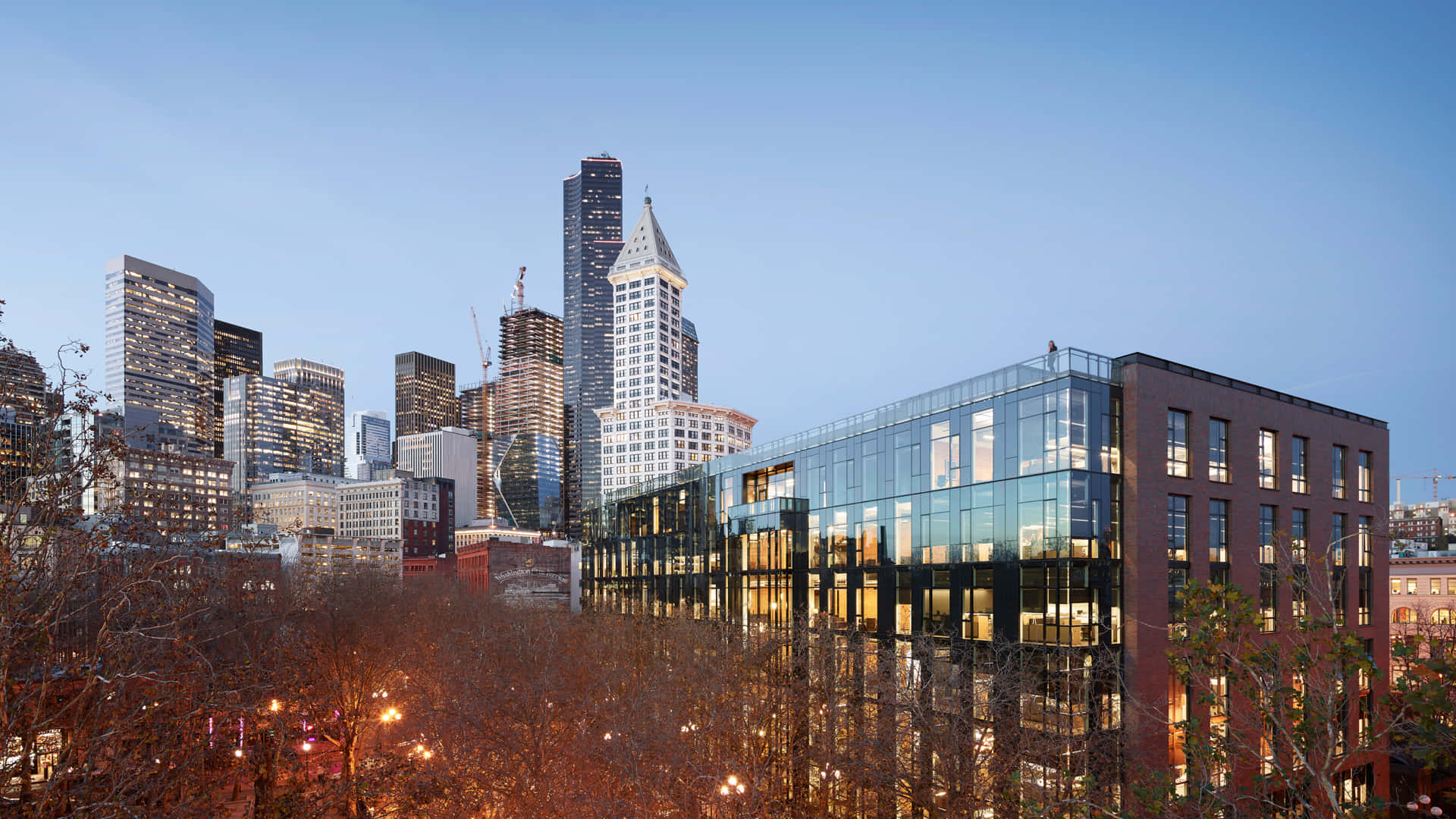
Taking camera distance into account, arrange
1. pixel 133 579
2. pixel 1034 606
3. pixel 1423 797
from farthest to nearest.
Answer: pixel 1034 606 → pixel 133 579 → pixel 1423 797

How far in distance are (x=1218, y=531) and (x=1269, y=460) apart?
705 centimetres

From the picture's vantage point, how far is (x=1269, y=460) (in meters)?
45.3

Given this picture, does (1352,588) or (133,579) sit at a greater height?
(133,579)

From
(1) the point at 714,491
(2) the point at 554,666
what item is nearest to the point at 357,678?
(2) the point at 554,666

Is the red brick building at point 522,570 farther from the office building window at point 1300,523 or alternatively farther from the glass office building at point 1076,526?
the office building window at point 1300,523

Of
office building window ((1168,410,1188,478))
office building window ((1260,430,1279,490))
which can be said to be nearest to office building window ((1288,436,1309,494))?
office building window ((1260,430,1279,490))

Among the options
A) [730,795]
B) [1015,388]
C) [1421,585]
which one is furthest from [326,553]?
[1421,585]

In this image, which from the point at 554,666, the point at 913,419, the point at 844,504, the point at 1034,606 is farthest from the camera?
the point at 844,504

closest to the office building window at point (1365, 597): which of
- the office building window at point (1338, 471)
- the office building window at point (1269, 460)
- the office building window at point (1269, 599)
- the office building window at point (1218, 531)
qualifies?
the office building window at point (1338, 471)

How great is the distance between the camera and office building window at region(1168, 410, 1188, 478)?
40.5m

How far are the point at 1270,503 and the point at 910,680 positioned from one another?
896 inches

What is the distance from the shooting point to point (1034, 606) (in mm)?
38844

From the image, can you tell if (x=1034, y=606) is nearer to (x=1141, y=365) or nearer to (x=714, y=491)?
(x=1141, y=365)

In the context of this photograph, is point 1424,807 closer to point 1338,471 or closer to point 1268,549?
point 1268,549
